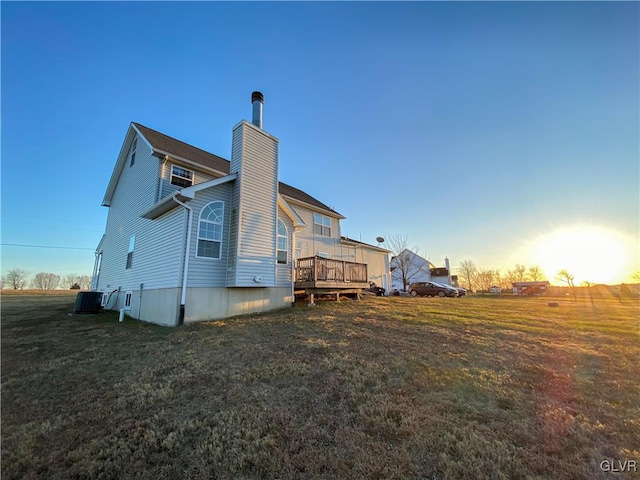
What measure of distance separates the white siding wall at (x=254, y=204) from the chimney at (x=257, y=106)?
0.95 metres

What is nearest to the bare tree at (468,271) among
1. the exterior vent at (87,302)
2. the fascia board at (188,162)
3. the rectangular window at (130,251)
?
the fascia board at (188,162)

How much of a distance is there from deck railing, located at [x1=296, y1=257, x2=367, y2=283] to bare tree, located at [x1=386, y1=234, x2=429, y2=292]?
1469 cm

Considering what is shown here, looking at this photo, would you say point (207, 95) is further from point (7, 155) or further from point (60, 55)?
point (7, 155)

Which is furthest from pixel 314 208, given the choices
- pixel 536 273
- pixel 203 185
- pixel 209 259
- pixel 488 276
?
pixel 536 273

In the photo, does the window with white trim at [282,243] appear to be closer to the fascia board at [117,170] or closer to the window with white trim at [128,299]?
the window with white trim at [128,299]

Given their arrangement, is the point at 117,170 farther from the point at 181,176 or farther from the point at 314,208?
the point at 314,208

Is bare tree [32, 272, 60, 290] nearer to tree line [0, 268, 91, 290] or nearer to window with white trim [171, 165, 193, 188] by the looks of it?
tree line [0, 268, 91, 290]

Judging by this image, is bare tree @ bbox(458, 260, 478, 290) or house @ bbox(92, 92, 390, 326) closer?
house @ bbox(92, 92, 390, 326)

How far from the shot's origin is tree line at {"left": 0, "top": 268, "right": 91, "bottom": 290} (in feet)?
191

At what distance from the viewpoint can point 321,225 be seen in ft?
59.4

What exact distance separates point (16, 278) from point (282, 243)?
80.4m

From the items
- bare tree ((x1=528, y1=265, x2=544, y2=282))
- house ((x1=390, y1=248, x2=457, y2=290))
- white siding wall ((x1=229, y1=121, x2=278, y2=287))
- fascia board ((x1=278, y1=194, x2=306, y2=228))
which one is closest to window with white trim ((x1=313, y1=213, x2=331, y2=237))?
fascia board ((x1=278, y1=194, x2=306, y2=228))

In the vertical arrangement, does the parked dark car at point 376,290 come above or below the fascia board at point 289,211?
below

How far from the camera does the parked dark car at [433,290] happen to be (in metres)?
22.6
